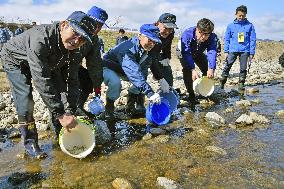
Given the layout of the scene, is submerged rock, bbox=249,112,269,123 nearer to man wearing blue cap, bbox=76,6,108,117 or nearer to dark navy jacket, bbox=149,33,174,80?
dark navy jacket, bbox=149,33,174,80

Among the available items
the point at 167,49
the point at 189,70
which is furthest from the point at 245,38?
the point at 167,49

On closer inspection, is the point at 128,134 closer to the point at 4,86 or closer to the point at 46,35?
the point at 46,35

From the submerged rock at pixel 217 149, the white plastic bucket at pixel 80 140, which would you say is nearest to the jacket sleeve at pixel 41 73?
the white plastic bucket at pixel 80 140

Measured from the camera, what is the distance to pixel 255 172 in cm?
395

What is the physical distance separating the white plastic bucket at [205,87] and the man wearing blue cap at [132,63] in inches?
70.2

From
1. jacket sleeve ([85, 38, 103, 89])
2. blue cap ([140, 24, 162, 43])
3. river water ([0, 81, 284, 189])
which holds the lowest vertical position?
river water ([0, 81, 284, 189])

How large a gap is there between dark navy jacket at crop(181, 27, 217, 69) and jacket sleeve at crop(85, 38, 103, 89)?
237cm

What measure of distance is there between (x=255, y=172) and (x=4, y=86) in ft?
28.5

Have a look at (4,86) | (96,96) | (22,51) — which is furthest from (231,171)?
(4,86)

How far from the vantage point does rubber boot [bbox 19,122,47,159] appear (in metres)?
4.54

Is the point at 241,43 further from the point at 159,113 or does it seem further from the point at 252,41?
the point at 159,113

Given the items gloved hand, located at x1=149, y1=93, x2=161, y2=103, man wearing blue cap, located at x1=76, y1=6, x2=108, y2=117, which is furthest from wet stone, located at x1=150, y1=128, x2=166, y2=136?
man wearing blue cap, located at x1=76, y1=6, x2=108, y2=117

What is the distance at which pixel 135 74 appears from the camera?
549cm

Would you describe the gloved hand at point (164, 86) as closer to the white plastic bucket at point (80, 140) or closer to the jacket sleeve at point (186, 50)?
the jacket sleeve at point (186, 50)
